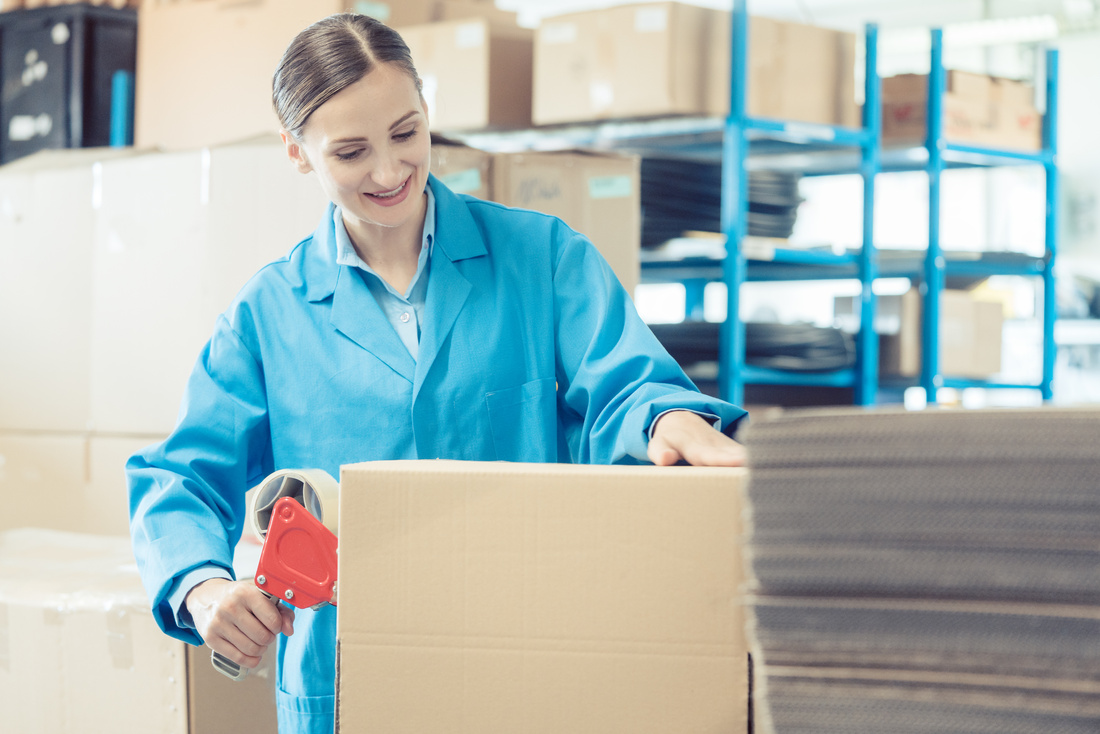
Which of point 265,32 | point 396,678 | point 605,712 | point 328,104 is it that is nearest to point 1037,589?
point 605,712

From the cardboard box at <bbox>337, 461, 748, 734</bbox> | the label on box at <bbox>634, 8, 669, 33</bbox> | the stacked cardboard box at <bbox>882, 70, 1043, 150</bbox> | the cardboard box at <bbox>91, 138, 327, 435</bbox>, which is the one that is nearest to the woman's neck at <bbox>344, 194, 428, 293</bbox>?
the cardboard box at <bbox>337, 461, 748, 734</bbox>

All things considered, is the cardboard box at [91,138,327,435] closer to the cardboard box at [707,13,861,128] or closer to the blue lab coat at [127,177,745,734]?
the blue lab coat at [127,177,745,734]

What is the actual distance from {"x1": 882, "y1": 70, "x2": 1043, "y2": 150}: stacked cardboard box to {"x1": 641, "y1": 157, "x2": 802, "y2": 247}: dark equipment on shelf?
2.02 feet

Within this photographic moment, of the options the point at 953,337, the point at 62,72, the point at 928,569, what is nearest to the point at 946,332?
the point at 953,337

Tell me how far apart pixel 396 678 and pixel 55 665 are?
912mm

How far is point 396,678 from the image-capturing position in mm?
859

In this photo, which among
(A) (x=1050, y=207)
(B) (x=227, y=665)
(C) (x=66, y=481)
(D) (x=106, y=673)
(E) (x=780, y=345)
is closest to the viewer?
(B) (x=227, y=665)

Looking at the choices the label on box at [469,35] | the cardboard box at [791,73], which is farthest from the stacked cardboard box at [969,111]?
the label on box at [469,35]

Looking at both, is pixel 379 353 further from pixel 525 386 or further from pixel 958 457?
pixel 958 457

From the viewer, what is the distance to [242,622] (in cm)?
101

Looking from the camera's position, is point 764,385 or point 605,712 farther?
point 764,385

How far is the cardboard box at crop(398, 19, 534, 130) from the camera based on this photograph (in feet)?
10.7

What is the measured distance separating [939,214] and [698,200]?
114 cm

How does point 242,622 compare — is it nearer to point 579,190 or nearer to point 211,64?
point 579,190
